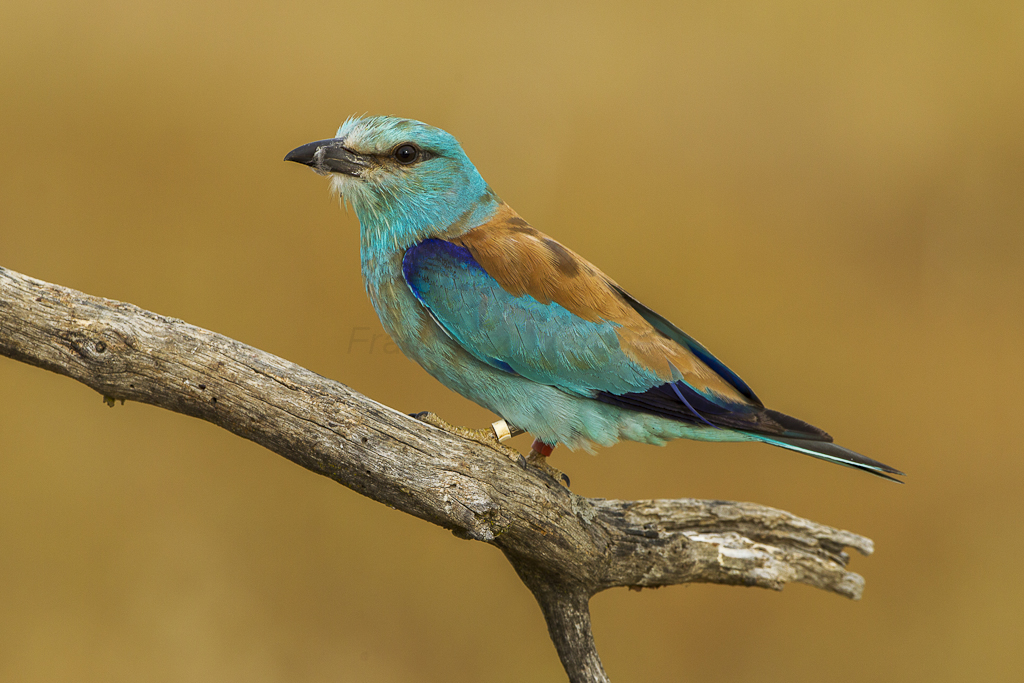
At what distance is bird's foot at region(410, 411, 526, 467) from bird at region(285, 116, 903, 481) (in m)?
0.03

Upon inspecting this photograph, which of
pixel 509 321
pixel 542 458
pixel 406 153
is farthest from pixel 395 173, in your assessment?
pixel 542 458

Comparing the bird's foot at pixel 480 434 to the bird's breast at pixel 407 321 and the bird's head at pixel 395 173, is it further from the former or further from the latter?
the bird's head at pixel 395 173

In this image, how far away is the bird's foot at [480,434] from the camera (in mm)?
2768

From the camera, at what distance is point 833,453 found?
9.25 ft

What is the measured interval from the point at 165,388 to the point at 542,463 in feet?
4.43

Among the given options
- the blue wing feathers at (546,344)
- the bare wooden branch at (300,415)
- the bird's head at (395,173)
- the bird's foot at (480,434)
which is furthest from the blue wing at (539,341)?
the bare wooden branch at (300,415)

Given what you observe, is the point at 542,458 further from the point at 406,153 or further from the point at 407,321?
the point at 406,153

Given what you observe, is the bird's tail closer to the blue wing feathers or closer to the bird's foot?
the blue wing feathers

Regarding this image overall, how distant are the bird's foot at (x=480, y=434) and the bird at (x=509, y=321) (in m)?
0.03

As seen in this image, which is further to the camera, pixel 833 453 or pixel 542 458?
pixel 542 458

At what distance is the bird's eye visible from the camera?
2.95 metres

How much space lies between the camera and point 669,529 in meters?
3.38

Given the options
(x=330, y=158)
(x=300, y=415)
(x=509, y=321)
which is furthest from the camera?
(x=330, y=158)

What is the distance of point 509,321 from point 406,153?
76 cm
